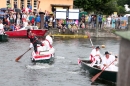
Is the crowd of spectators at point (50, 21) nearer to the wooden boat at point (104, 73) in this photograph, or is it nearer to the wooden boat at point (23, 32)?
the wooden boat at point (23, 32)

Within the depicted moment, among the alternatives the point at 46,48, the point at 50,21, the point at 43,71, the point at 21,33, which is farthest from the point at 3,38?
the point at 43,71

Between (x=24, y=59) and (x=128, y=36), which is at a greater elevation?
(x=128, y=36)

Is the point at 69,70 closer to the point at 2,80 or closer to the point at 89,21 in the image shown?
the point at 2,80

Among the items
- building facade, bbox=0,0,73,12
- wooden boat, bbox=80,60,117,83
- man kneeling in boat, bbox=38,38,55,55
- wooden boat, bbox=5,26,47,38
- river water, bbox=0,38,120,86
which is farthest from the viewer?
building facade, bbox=0,0,73,12

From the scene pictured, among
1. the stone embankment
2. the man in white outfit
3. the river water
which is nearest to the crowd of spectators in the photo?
the stone embankment

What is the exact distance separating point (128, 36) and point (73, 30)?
1470 inches

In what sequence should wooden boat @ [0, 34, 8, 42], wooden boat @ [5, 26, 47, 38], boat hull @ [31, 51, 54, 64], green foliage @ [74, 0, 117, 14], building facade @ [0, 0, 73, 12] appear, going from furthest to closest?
green foliage @ [74, 0, 117, 14] < building facade @ [0, 0, 73, 12] < wooden boat @ [5, 26, 47, 38] < wooden boat @ [0, 34, 8, 42] < boat hull @ [31, 51, 54, 64]

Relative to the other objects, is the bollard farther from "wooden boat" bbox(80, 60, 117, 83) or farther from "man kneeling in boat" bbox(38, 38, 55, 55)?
"man kneeling in boat" bbox(38, 38, 55, 55)

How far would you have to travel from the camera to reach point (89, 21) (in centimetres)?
4228

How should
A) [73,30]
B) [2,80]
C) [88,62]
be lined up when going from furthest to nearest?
1. [73,30]
2. [88,62]
3. [2,80]

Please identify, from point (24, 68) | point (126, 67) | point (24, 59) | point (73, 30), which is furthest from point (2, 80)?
point (73, 30)

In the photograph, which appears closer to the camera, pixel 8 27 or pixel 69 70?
pixel 69 70

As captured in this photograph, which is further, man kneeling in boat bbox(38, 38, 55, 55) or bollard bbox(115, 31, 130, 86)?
man kneeling in boat bbox(38, 38, 55, 55)

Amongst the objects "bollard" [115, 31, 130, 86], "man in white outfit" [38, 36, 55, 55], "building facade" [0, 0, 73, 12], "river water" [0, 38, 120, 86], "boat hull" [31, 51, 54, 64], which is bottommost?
"river water" [0, 38, 120, 86]
